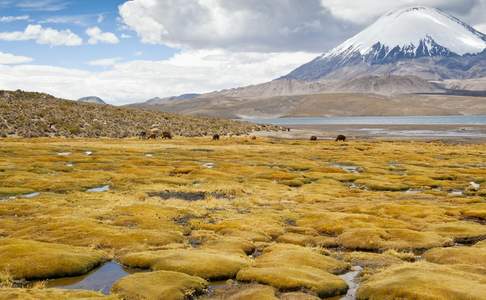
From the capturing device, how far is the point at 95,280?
26484 millimetres

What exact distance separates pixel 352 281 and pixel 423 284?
3.98 m

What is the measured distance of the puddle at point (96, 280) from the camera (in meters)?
25.5

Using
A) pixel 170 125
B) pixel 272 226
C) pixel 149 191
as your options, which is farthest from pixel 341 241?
pixel 170 125

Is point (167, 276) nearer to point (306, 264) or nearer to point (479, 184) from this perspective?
point (306, 264)

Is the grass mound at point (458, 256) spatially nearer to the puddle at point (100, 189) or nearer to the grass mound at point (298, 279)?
the grass mound at point (298, 279)

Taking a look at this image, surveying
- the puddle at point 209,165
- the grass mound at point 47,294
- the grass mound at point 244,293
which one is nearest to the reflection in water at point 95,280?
the grass mound at point 47,294

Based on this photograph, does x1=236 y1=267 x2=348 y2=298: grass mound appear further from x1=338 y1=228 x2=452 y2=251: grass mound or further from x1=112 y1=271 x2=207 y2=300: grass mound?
x1=338 y1=228 x2=452 y2=251: grass mound

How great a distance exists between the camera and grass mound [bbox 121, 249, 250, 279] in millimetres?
27234

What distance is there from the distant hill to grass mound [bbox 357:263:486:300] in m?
136

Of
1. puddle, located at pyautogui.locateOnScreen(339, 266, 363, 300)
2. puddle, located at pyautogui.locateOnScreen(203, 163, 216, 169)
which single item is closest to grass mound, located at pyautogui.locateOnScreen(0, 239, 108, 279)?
puddle, located at pyautogui.locateOnScreen(339, 266, 363, 300)

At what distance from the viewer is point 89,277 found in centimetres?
2705

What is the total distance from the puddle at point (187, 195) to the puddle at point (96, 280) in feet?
81.3

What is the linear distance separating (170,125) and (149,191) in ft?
468

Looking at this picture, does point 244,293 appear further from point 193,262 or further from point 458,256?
point 458,256
